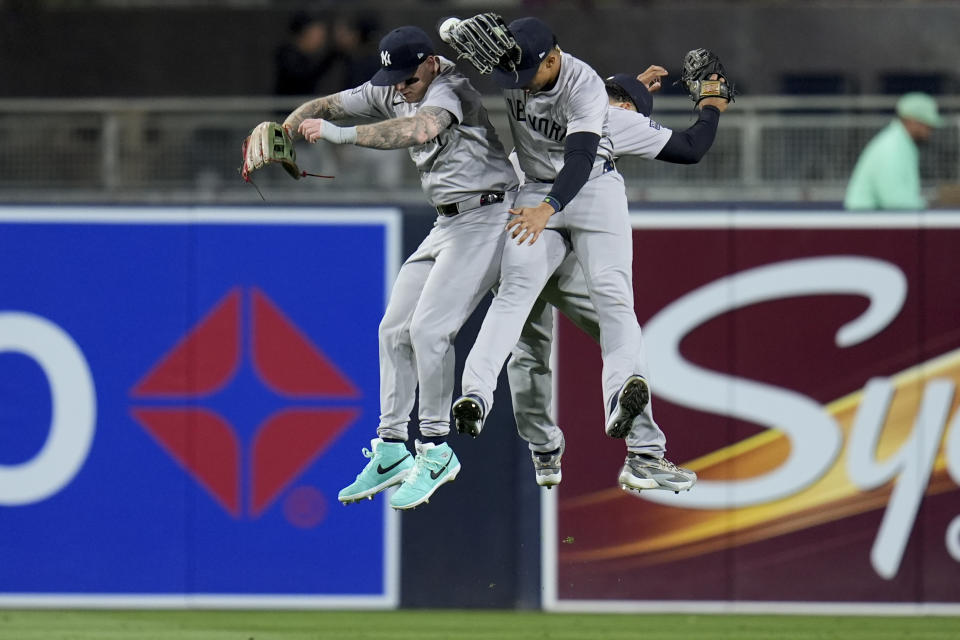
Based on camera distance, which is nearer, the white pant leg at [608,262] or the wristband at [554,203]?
the wristband at [554,203]

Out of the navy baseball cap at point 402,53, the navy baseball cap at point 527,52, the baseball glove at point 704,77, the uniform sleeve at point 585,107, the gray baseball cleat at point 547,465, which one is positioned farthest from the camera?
the gray baseball cleat at point 547,465

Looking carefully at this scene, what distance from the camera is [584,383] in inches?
486

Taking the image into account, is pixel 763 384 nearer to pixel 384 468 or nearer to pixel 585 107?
pixel 384 468

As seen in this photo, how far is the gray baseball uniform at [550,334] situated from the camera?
8.03 metres

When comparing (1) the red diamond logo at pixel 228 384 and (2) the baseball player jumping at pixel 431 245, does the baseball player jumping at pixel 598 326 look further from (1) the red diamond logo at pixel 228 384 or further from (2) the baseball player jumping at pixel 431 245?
(1) the red diamond logo at pixel 228 384

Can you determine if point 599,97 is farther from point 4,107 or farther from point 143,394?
point 4,107

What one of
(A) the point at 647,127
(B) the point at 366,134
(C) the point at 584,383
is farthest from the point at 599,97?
(C) the point at 584,383

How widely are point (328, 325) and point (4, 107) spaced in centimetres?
447

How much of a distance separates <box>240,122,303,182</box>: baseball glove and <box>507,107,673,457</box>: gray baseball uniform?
62.6 inches

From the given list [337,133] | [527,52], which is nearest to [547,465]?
[337,133]

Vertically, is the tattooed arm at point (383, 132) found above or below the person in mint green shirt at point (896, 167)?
below

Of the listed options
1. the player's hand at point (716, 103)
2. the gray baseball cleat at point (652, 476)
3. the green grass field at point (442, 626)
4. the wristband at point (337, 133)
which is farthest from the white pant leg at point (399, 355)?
the green grass field at point (442, 626)

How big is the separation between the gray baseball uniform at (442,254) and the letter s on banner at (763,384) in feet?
13.7

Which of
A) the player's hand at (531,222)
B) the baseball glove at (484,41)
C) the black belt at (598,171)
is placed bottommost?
the player's hand at (531,222)
